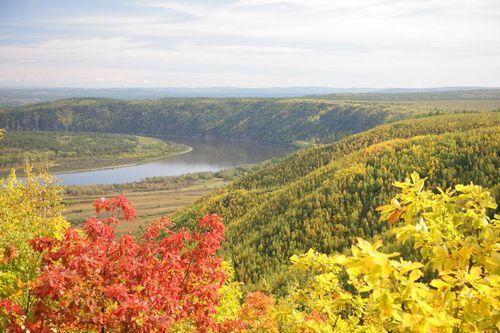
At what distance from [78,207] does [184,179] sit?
3179 centimetres

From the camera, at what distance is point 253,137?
192375 mm

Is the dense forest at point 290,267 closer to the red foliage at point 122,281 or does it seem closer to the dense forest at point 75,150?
the red foliage at point 122,281

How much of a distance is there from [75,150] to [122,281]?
158184 mm

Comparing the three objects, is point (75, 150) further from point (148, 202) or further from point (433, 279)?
point (433, 279)

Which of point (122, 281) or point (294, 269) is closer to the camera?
point (294, 269)

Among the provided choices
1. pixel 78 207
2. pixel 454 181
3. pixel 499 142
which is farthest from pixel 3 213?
pixel 78 207

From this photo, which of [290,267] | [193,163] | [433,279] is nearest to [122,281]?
[290,267]

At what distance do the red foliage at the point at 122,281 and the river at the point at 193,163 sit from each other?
97411 mm

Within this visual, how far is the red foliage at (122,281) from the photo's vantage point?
562cm

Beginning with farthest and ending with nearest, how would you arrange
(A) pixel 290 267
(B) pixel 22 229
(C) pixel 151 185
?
(C) pixel 151 185 → (B) pixel 22 229 → (A) pixel 290 267

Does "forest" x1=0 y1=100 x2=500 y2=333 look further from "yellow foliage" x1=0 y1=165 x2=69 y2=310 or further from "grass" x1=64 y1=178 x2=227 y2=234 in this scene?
"grass" x1=64 y1=178 x2=227 y2=234

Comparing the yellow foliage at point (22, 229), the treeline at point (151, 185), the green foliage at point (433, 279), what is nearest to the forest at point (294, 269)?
the green foliage at point (433, 279)

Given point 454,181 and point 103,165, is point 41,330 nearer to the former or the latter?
point 454,181

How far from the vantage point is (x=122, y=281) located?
6.95 metres
